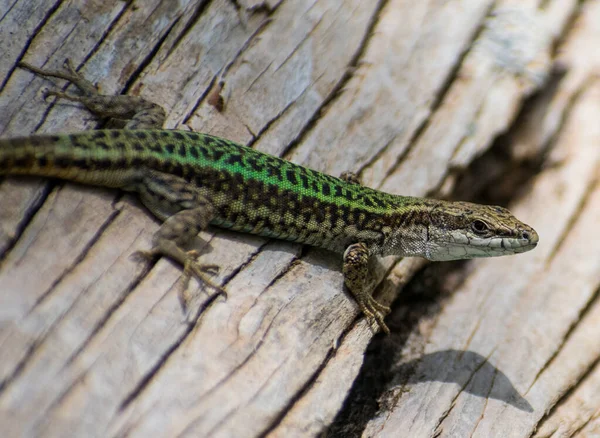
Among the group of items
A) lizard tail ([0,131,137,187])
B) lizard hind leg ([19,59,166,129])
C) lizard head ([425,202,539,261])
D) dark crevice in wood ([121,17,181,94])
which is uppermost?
dark crevice in wood ([121,17,181,94])

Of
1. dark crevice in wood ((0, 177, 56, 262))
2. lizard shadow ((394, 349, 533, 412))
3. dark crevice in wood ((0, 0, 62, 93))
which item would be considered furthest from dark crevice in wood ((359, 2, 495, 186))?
dark crevice in wood ((0, 0, 62, 93))

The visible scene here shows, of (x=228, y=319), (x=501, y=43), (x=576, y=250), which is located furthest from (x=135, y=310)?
(x=501, y=43)

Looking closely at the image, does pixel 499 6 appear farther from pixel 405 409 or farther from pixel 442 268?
pixel 405 409

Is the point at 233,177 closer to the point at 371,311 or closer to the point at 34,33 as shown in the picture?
the point at 371,311

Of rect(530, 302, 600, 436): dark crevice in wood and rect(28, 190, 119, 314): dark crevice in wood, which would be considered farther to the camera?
rect(530, 302, 600, 436): dark crevice in wood

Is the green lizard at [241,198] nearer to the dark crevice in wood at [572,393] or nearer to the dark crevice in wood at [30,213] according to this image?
the dark crevice in wood at [30,213]

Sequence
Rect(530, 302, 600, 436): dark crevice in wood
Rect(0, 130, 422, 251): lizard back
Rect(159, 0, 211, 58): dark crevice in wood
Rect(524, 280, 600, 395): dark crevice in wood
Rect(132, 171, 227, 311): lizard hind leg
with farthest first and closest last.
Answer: Rect(159, 0, 211, 58): dark crevice in wood → Rect(524, 280, 600, 395): dark crevice in wood → Rect(530, 302, 600, 436): dark crevice in wood → Rect(132, 171, 227, 311): lizard hind leg → Rect(0, 130, 422, 251): lizard back

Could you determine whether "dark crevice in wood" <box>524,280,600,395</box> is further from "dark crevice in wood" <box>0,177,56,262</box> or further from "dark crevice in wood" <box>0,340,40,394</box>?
"dark crevice in wood" <box>0,177,56,262</box>
